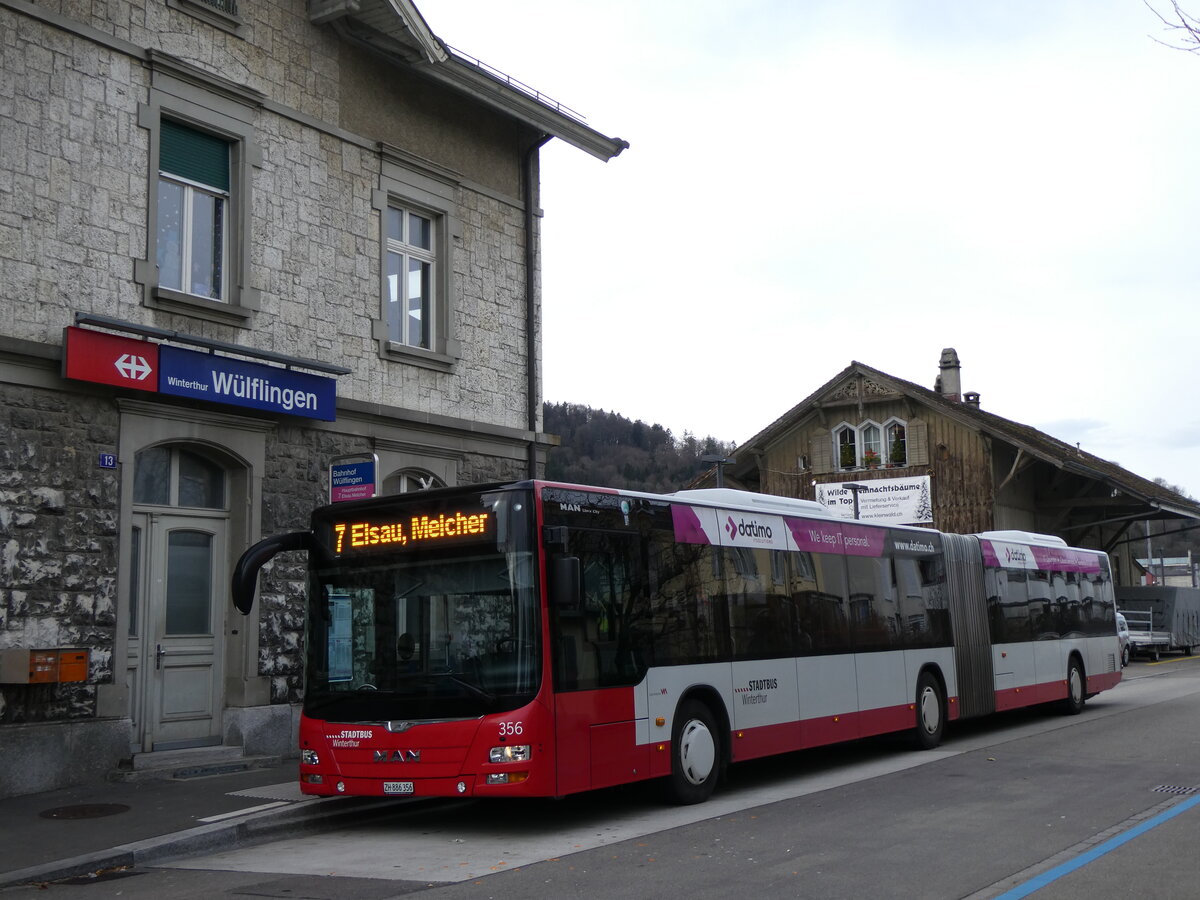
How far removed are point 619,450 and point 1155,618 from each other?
26307 millimetres

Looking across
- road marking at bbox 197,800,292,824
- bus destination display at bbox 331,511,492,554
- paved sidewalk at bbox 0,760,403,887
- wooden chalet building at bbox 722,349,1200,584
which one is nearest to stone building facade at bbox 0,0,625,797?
paved sidewalk at bbox 0,760,403,887

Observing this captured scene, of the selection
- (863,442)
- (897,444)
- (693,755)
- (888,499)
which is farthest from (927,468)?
(693,755)

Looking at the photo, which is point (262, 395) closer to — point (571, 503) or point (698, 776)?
point (571, 503)

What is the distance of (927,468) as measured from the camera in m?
38.2

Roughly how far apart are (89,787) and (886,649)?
8.51 metres

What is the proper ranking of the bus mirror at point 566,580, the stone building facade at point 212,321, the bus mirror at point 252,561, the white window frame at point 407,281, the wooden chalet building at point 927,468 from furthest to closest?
the wooden chalet building at point 927,468 < the white window frame at point 407,281 < the stone building facade at point 212,321 < the bus mirror at point 252,561 < the bus mirror at point 566,580

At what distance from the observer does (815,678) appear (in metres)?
13.2

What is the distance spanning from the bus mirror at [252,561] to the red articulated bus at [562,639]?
0.06ft

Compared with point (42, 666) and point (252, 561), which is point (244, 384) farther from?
point (252, 561)

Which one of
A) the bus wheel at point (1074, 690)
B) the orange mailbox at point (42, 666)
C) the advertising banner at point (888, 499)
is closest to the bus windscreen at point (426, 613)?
the orange mailbox at point (42, 666)

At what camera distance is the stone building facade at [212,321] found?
476 inches

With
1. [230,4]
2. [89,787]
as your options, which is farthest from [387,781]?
[230,4]

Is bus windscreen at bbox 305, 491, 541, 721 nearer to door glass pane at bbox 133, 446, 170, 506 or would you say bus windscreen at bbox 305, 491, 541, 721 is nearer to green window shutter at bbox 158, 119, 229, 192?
door glass pane at bbox 133, 446, 170, 506

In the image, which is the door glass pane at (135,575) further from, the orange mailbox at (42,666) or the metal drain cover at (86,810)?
the metal drain cover at (86,810)
